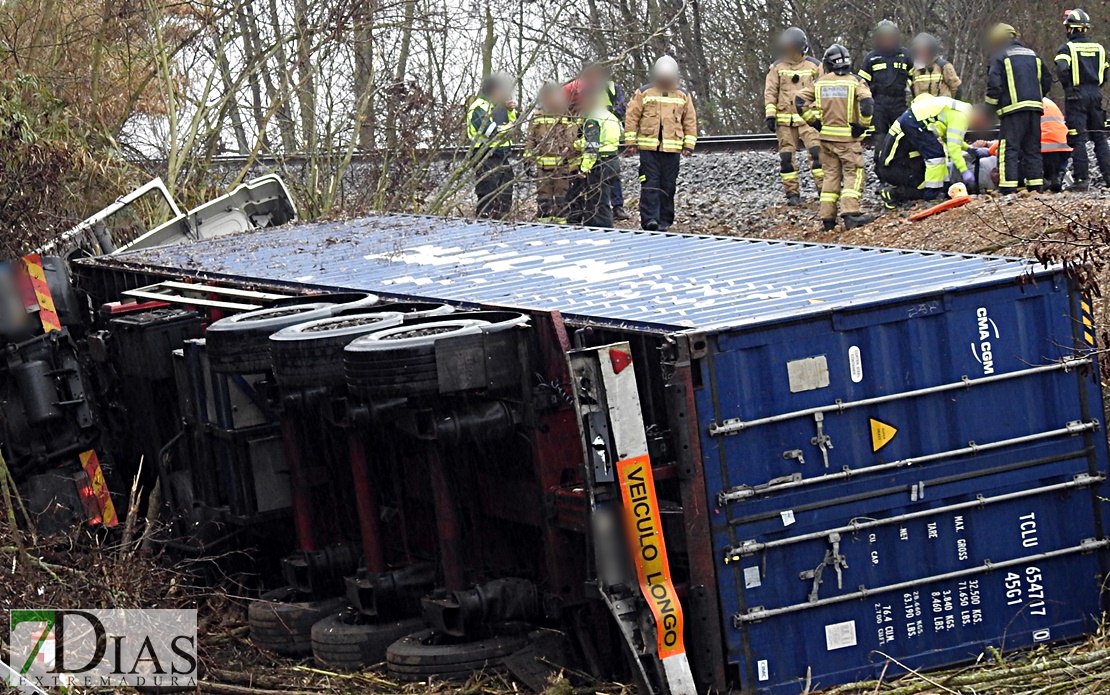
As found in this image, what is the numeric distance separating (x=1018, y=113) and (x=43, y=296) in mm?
10555

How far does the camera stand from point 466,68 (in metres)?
16.3

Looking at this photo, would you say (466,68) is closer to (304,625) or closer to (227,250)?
(227,250)

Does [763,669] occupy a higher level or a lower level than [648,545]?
lower

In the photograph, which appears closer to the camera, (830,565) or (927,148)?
(830,565)

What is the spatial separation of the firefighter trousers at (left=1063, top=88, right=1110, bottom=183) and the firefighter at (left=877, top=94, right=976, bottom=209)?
1.11 m

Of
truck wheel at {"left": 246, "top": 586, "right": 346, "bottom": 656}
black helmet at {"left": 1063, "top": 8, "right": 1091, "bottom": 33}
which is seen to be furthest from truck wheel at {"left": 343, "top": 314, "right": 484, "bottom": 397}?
black helmet at {"left": 1063, "top": 8, "right": 1091, "bottom": 33}

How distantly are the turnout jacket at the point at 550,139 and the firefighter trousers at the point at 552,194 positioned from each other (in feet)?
0.77

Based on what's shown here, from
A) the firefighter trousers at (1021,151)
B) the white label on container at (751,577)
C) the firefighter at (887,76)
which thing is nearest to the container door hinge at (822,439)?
the white label on container at (751,577)

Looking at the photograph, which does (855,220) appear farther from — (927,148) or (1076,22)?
(1076,22)

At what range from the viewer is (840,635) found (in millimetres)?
5977

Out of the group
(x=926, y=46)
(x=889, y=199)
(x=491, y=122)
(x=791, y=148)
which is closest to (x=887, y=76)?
(x=926, y=46)

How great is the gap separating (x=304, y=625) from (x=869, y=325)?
10.1ft

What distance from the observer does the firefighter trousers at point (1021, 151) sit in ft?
51.0

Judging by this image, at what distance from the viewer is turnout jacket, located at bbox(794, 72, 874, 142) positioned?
52.0ft
